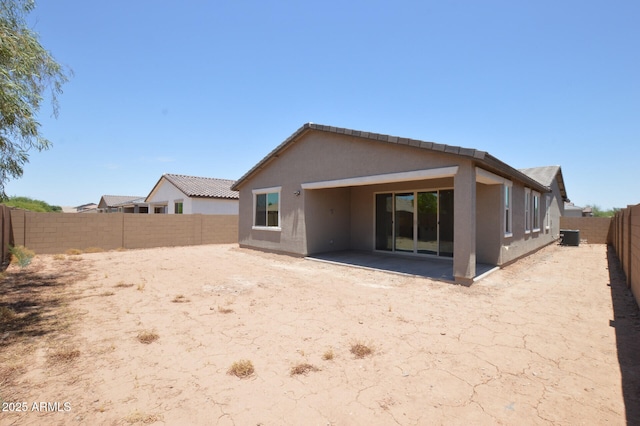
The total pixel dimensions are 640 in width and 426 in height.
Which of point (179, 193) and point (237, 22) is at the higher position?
point (237, 22)

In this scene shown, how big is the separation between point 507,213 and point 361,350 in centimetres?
891

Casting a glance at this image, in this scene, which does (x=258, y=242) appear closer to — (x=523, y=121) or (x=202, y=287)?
(x=202, y=287)

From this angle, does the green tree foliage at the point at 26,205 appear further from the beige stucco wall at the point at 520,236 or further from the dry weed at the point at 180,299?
the beige stucco wall at the point at 520,236

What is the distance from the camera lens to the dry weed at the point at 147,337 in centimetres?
441

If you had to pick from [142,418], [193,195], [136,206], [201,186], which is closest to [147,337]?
[142,418]

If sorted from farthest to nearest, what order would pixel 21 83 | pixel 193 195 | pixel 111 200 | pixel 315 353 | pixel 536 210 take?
pixel 111 200, pixel 193 195, pixel 536 210, pixel 21 83, pixel 315 353

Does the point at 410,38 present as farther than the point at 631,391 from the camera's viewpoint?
Yes

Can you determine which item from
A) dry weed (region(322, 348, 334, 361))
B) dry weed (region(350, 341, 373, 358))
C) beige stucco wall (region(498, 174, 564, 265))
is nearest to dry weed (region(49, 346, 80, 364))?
dry weed (region(322, 348, 334, 361))

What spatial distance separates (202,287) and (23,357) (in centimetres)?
398

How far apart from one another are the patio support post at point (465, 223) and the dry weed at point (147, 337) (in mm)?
6692

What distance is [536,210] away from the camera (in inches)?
587

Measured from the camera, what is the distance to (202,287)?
25.5 feet

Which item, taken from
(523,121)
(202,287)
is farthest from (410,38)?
(202,287)

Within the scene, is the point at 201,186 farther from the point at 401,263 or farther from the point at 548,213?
the point at 548,213
